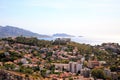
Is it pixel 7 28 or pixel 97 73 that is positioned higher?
pixel 7 28

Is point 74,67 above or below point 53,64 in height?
below

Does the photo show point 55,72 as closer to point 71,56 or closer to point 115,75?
point 115,75

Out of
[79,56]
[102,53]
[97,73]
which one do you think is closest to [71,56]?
[79,56]

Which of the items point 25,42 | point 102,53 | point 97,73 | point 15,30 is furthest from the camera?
point 15,30

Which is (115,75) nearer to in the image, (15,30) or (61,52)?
(61,52)

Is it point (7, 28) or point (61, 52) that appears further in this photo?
point (7, 28)

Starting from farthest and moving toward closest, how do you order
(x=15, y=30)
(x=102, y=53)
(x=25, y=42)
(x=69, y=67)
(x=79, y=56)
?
(x=15, y=30)
(x=25, y=42)
(x=102, y=53)
(x=79, y=56)
(x=69, y=67)

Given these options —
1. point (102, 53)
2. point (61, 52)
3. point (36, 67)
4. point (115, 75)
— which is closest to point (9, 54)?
point (36, 67)

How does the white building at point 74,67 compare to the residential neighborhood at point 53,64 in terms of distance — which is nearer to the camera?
the residential neighborhood at point 53,64

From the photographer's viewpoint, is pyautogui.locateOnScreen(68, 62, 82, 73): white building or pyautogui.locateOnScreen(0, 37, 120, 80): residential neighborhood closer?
pyautogui.locateOnScreen(0, 37, 120, 80): residential neighborhood
